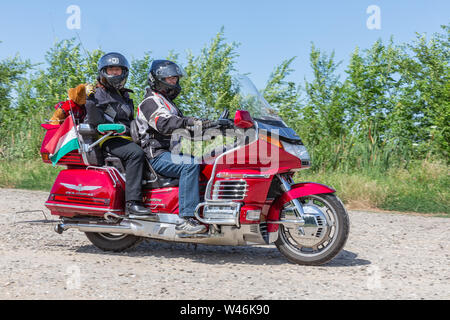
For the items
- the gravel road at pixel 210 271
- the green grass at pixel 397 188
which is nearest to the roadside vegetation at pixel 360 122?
the green grass at pixel 397 188

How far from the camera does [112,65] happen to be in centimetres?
646

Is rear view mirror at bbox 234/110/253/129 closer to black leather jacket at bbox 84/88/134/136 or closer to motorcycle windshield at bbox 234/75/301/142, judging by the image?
motorcycle windshield at bbox 234/75/301/142

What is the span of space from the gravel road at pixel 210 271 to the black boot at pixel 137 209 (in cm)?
49

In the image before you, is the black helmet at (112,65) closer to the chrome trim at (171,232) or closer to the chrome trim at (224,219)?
the chrome trim at (171,232)

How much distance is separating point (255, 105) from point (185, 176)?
1.04 m

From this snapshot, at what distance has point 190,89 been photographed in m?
15.8

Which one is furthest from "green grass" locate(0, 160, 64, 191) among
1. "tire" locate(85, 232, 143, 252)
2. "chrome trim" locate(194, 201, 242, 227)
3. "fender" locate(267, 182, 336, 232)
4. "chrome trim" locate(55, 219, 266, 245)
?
"fender" locate(267, 182, 336, 232)

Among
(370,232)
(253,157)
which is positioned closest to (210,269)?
(253,157)

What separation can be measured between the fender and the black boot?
127 centimetres

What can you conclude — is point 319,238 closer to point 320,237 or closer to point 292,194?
point 320,237

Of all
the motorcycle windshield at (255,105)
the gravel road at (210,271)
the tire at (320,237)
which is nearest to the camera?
the gravel road at (210,271)

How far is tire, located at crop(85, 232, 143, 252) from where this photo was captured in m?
6.47

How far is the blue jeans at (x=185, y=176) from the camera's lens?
19.0 ft
